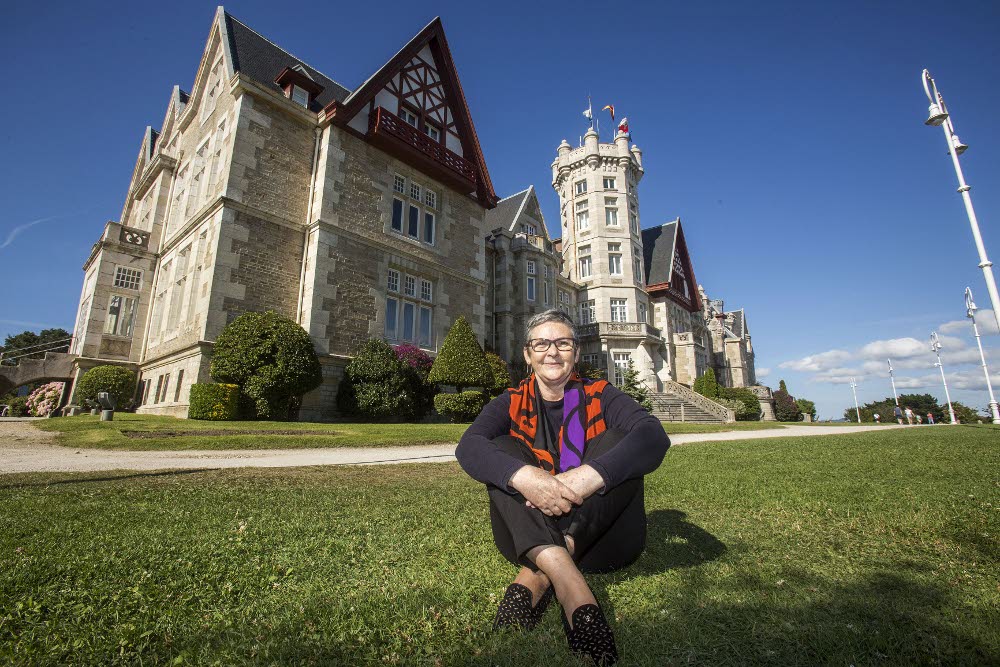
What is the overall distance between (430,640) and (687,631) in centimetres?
94

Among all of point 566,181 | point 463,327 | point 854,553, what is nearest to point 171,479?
point 854,553

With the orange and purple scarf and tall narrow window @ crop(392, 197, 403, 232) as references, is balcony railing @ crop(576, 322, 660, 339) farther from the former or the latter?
the orange and purple scarf

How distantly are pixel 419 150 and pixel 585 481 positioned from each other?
1921cm

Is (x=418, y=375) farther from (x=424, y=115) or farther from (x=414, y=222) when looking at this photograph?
(x=424, y=115)

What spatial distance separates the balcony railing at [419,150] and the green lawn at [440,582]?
16.5 meters

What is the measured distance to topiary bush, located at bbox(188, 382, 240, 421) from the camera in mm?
12047

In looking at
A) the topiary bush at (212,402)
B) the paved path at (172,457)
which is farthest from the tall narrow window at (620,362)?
the topiary bush at (212,402)

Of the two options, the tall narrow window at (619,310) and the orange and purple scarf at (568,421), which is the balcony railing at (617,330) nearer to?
the tall narrow window at (619,310)

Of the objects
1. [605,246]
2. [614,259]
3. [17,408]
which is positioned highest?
[605,246]

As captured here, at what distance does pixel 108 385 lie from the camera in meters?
16.5

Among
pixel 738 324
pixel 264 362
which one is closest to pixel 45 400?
pixel 264 362

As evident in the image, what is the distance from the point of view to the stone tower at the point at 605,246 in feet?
106

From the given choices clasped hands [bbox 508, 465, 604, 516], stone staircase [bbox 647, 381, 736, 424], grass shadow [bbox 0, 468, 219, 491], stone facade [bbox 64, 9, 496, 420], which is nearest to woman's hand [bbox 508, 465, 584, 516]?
clasped hands [bbox 508, 465, 604, 516]

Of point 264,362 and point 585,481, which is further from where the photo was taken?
point 264,362
